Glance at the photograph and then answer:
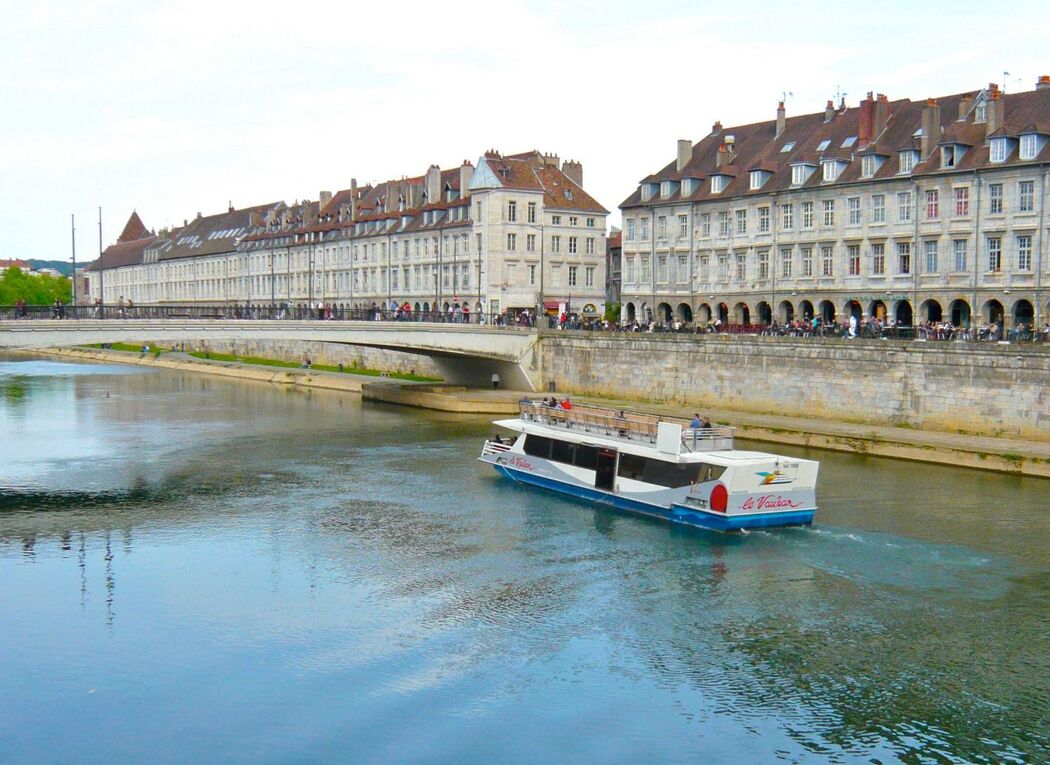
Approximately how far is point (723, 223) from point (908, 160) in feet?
42.7

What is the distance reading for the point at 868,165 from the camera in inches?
2371

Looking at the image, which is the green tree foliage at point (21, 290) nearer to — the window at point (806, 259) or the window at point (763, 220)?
the window at point (763, 220)

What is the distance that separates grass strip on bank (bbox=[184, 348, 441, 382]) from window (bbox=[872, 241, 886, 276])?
29617mm

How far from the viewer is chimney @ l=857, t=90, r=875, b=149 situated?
6228cm

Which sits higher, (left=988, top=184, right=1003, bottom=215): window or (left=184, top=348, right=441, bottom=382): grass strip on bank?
(left=988, top=184, right=1003, bottom=215): window

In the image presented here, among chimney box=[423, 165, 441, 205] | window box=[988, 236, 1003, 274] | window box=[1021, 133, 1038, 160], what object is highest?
chimney box=[423, 165, 441, 205]

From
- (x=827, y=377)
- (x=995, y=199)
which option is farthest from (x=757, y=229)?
(x=827, y=377)

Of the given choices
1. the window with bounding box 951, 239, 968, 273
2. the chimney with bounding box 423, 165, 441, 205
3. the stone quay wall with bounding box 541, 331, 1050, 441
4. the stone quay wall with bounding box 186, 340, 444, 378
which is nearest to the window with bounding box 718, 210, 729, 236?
the stone quay wall with bounding box 541, 331, 1050, 441

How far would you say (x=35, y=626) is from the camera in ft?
79.2

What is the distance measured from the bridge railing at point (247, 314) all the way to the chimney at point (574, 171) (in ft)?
71.5

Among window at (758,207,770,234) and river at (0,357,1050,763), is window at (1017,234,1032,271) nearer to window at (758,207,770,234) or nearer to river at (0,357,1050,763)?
window at (758,207,770,234)

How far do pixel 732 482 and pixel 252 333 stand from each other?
1323 inches

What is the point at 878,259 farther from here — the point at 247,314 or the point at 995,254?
the point at 247,314

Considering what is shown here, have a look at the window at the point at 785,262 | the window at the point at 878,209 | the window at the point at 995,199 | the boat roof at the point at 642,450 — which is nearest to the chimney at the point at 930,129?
the window at the point at 878,209
